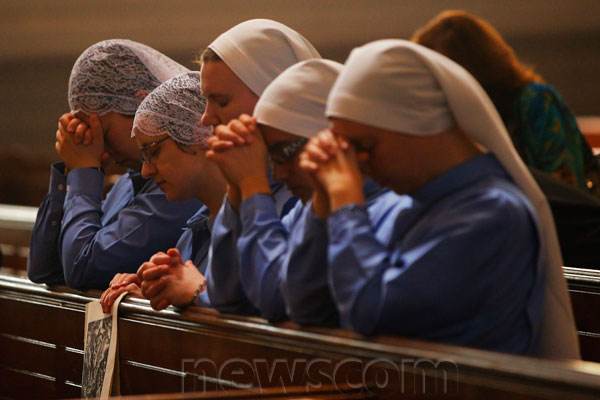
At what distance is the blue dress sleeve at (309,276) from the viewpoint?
81.6 inches

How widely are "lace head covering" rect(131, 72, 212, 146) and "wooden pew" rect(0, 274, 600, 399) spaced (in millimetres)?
655

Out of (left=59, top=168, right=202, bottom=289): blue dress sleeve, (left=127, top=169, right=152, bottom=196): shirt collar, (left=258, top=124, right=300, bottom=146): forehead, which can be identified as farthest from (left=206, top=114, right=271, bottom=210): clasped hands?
(left=127, top=169, right=152, bottom=196): shirt collar

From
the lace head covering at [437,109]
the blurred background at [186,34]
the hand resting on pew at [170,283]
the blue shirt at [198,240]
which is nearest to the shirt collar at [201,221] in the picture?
the blue shirt at [198,240]

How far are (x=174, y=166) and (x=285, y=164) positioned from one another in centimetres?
84

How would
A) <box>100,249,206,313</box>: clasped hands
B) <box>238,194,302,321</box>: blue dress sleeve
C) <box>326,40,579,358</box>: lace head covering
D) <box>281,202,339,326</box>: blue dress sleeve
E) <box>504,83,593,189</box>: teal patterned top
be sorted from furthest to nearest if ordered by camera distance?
<box>504,83,593,189</box>: teal patterned top
<box>100,249,206,313</box>: clasped hands
<box>238,194,302,321</box>: blue dress sleeve
<box>281,202,339,326</box>: blue dress sleeve
<box>326,40,579,358</box>: lace head covering

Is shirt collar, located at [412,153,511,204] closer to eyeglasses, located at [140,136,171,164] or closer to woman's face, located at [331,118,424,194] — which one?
woman's face, located at [331,118,424,194]

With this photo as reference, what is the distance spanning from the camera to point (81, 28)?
11.0 meters

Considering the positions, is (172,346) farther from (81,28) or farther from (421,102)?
(81,28)

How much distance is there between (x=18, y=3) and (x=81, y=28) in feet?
3.51

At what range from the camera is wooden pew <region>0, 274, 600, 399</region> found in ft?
5.40

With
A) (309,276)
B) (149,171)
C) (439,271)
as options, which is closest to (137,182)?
(149,171)

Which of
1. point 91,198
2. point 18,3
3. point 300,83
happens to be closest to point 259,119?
point 300,83

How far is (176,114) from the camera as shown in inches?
123

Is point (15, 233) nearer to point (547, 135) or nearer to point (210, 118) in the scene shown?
point (210, 118)
